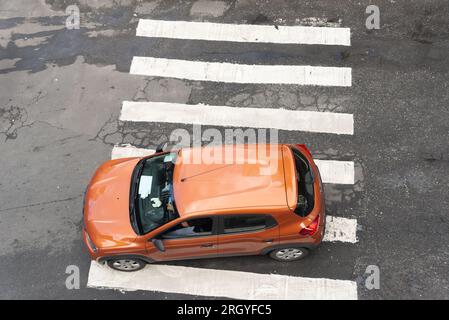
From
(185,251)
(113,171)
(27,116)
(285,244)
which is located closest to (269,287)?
(285,244)

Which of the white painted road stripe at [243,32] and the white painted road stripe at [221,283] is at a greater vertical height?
the white painted road stripe at [243,32]

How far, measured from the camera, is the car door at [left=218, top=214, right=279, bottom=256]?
24.4 feet

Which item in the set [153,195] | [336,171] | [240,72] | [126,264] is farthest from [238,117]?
[126,264]

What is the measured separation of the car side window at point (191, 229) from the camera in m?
7.47

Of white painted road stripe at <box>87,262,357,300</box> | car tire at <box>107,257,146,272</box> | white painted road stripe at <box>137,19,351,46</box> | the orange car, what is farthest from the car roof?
white painted road stripe at <box>137,19,351,46</box>

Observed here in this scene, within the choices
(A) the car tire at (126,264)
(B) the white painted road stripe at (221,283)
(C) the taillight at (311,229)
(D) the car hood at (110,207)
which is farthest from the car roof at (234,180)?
(B) the white painted road stripe at (221,283)

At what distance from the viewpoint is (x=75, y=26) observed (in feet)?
39.1

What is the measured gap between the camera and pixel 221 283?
827 centimetres

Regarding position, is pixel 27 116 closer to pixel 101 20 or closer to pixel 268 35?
pixel 101 20

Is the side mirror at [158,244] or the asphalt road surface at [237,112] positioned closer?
the side mirror at [158,244]

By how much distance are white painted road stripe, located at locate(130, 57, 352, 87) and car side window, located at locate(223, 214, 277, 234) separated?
13.6 feet

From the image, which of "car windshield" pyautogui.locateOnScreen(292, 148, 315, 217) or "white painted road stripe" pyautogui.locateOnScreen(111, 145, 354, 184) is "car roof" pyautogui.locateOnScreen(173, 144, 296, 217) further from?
"white painted road stripe" pyautogui.locateOnScreen(111, 145, 354, 184)

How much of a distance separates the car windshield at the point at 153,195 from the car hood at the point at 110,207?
149mm

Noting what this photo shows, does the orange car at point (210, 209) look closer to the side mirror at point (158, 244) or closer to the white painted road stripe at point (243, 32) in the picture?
the side mirror at point (158, 244)
